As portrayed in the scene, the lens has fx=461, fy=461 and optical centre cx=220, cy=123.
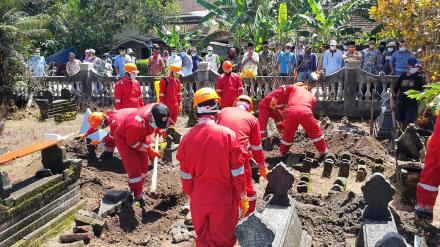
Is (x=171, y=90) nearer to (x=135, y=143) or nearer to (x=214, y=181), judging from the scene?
(x=135, y=143)

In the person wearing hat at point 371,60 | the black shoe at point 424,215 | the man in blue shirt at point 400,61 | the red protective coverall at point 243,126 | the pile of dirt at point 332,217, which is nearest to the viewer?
the pile of dirt at point 332,217

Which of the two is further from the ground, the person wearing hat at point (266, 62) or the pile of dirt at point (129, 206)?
the person wearing hat at point (266, 62)

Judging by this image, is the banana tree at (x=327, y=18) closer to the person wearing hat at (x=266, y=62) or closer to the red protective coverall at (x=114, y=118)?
the person wearing hat at (x=266, y=62)

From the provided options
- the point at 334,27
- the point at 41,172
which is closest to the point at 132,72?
the point at 41,172

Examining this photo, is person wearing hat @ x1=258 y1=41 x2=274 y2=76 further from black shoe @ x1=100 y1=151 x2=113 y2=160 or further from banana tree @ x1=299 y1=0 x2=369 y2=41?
black shoe @ x1=100 y1=151 x2=113 y2=160

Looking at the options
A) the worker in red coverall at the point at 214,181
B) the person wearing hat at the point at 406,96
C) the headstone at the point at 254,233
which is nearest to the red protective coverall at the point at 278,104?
the person wearing hat at the point at 406,96

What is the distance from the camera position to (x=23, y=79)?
14.2 metres

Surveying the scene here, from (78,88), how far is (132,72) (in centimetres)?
557

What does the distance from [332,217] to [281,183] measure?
1.40 meters

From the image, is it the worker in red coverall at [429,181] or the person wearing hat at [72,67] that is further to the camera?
the person wearing hat at [72,67]

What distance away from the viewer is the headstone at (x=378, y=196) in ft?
14.1

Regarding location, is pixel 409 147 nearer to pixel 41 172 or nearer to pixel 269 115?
pixel 269 115

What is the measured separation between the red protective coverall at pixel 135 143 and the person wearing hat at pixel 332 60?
7490 mm

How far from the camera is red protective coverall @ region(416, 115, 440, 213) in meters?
5.56
